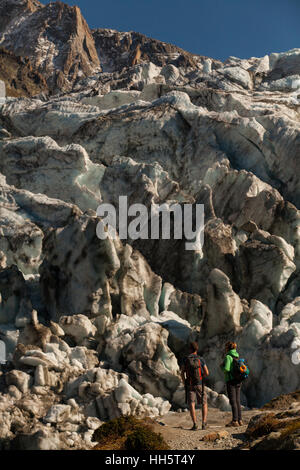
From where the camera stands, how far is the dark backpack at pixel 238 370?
19.4 meters

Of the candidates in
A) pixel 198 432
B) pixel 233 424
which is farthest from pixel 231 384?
pixel 198 432

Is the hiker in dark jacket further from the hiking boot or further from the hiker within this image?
the hiker

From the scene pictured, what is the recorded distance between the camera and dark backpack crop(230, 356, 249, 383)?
19375 millimetres

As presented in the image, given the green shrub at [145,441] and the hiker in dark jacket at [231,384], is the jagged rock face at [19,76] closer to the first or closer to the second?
the hiker in dark jacket at [231,384]

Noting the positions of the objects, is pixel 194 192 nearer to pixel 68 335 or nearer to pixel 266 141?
pixel 266 141

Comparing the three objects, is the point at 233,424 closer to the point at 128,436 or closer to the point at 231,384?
the point at 231,384

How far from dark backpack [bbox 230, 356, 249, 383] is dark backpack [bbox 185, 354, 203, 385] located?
1052 mm

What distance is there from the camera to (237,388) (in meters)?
19.6

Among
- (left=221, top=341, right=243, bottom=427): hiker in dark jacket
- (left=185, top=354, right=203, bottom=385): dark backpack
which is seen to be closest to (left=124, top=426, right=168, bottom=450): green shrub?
(left=185, top=354, right=203, bottom=385): dark backpack

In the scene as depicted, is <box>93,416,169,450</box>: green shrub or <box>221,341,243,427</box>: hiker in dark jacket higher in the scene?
<box>221,341,243,427</box>: hiker in dark jacket

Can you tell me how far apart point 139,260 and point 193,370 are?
19844mm

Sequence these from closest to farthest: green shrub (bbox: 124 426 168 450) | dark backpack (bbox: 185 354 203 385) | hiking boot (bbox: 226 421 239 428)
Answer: green shrub (bbox: 124 426 168 450)
dark backpack (bbox: 185 354 203 385)
hiking boot (bbox: 226 421 239 428)

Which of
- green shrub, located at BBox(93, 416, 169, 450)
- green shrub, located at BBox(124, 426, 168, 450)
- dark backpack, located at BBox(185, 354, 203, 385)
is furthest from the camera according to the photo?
dark backpack, located at BBox(185, 354, 203, 385)

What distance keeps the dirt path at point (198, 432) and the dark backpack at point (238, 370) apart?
A: 5.29 ft
